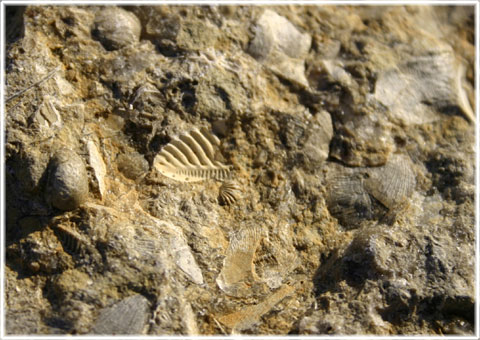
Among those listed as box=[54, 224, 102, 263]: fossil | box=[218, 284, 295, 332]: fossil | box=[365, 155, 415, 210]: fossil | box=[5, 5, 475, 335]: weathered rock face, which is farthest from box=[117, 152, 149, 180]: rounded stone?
box=[365, 155, 415, 210]: fossil

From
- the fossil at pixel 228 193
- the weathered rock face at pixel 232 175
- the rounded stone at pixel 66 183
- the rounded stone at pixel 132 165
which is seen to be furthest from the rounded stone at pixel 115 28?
the fossil at pixel 228 193

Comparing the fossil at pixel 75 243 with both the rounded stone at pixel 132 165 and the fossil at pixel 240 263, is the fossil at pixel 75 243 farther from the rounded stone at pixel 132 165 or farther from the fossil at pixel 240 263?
the fossil at pixel 240 263

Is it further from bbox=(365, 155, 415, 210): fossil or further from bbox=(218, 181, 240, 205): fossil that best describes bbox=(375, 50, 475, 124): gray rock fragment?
bbox=(218, 181, 240, 205): fossil

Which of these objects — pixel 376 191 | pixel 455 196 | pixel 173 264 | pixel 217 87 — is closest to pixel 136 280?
pixel 173 264

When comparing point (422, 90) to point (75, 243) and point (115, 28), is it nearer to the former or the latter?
point (115, 28)

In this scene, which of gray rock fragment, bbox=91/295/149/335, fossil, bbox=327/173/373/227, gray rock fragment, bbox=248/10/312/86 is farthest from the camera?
gray rock fragment, bbox=248/10/312/86

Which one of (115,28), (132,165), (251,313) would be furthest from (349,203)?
(115,28)

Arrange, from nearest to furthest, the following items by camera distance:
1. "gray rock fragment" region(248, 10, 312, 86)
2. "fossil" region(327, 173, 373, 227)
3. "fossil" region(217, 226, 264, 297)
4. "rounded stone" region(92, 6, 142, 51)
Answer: "fossil" region(217, 226, 264, 297) → "fossil" region(327, 173, 373, 227) → "rounded stone" region(92, 6, 142, 51) → "gray rock fragment" region(248, 10, 312, 86)
